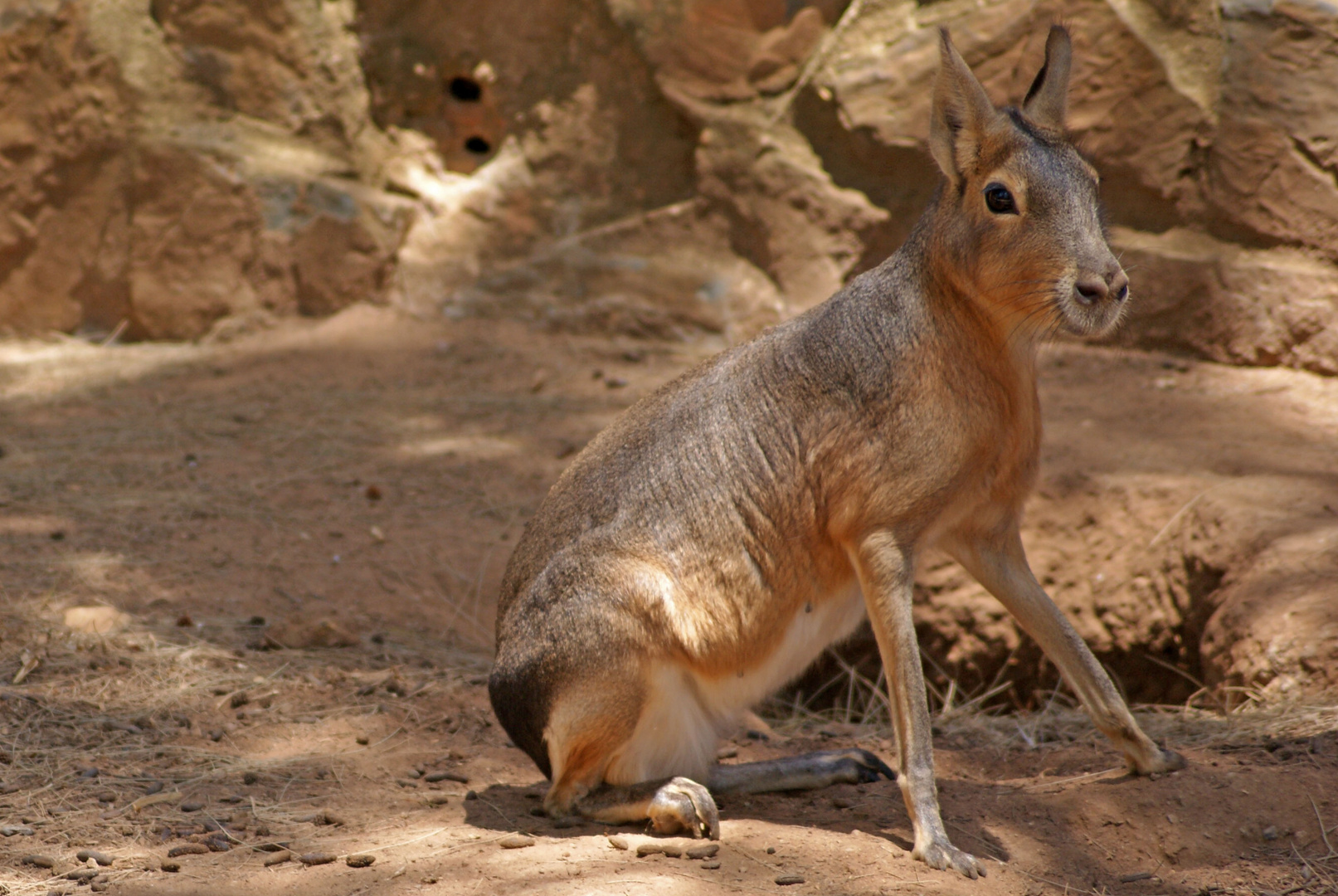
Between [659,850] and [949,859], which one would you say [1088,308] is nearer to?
[949,859]

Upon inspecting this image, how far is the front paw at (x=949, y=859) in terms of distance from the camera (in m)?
3.34

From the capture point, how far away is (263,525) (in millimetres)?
5809

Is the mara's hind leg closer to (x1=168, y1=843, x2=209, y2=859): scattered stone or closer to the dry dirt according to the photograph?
the dry dirt

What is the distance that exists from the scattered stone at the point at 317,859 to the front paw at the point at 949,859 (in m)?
1.63

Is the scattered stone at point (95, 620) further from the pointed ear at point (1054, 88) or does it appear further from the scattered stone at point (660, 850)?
the pointed ear at point (1054, 88)

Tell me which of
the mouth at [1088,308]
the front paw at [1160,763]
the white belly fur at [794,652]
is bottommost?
the front paw at [1160,763]

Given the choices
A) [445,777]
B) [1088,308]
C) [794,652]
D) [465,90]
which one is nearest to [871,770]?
[794,652]

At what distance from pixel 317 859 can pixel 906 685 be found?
1722mm

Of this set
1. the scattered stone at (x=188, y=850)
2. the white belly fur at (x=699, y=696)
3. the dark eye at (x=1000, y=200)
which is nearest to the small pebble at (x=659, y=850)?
the white belly fur at (x=699, y=696)

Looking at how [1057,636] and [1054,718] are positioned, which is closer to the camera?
[1057,636]

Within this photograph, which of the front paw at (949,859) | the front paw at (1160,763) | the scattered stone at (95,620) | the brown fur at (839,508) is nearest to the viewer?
the front paw at (949,859)

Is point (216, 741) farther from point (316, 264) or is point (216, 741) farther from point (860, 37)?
point (860, 37)

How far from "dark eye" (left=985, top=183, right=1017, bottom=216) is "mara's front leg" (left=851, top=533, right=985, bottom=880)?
3.30ft

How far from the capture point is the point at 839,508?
369 centimetres
